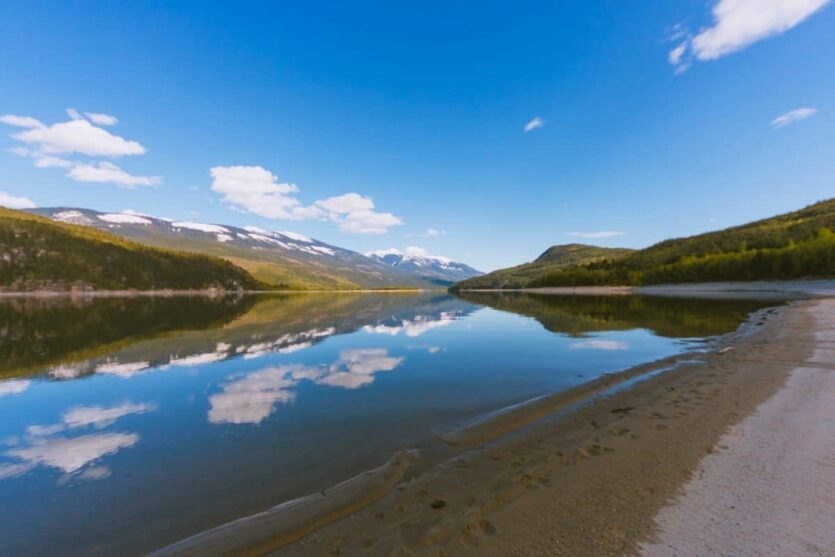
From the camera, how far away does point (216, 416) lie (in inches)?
538

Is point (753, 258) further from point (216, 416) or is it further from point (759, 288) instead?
point (216, 416)

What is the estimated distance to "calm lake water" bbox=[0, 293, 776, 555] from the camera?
25.0ft

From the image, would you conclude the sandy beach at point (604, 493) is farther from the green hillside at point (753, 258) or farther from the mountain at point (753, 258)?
the green hillside at point (753, 258)

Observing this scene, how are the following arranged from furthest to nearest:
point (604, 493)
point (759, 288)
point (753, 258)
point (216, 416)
A: 1. point (753, 258)
2. point (759, 288)
3. point (216, 416)
4. point (604, 493)

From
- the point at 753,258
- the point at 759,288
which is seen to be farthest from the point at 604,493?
the point at 753,258

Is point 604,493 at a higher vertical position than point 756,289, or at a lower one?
lower

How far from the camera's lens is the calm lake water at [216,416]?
300 inches

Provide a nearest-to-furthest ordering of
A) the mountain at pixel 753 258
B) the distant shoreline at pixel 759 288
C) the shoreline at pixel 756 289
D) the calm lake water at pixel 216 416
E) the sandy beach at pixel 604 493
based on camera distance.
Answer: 1. the sandy beach at pixel 604 493
2. the calm lake water at pixel 216 416
3. the shoreline at pixel 756 289
4. the distant shoreline at pixel 759 288
5. the mountain at pixel 753 258

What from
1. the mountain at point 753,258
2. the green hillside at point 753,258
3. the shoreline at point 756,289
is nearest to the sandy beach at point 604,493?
the shoreline at point 756,289

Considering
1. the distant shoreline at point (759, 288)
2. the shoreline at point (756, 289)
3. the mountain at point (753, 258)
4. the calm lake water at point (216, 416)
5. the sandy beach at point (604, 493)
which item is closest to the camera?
the sandy beach at point (604, 493)

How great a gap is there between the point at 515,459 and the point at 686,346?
22.6 meters

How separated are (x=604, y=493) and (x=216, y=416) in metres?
13.4

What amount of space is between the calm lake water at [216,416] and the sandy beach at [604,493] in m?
1.22

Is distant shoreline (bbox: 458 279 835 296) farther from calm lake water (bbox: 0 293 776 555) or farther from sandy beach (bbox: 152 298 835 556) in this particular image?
sandy beach (bbox: 152 298 835 556)
